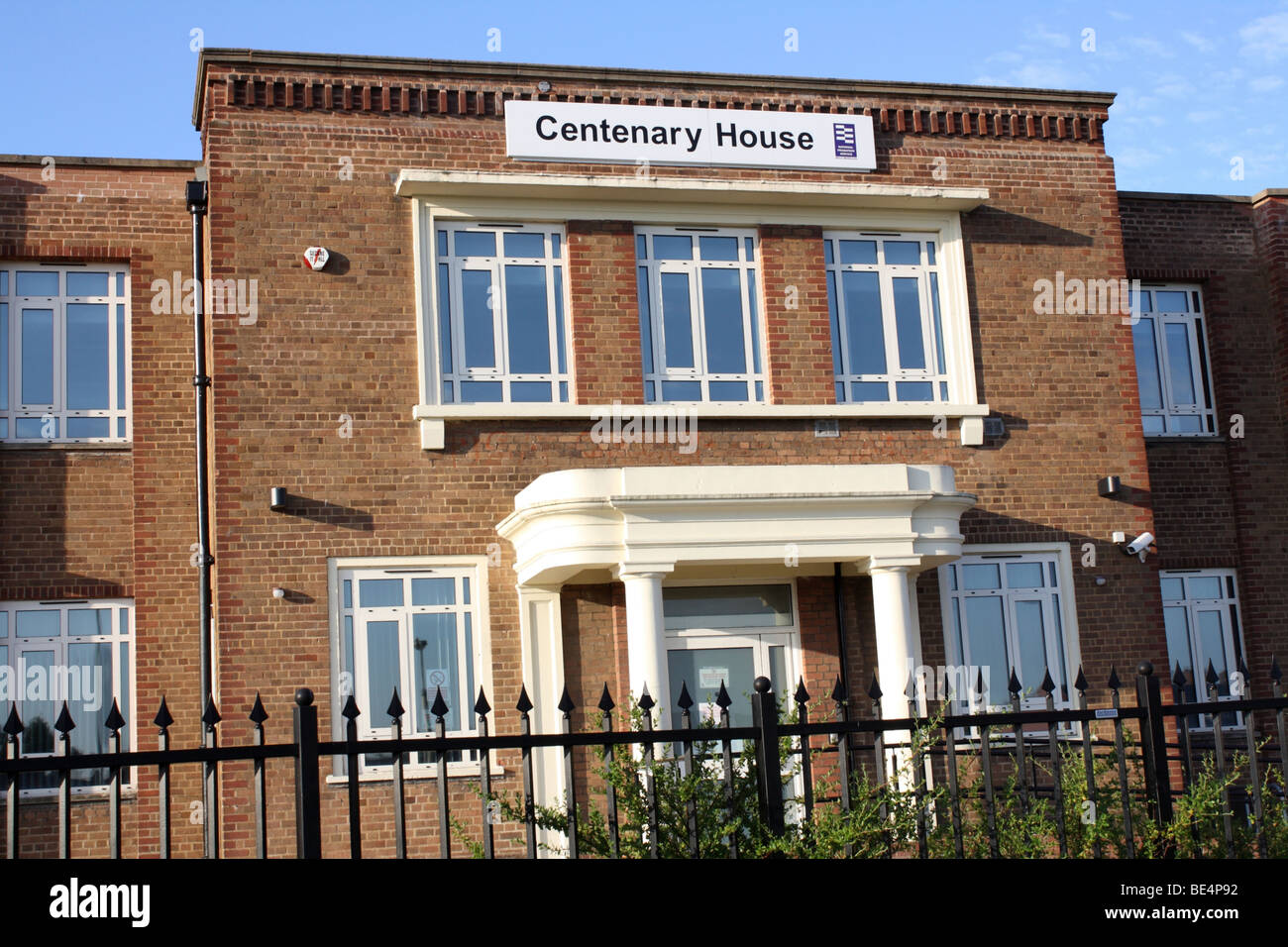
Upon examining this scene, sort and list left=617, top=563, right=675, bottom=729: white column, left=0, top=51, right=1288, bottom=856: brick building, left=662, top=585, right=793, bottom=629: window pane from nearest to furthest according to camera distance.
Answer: left=617, top=563, right=675, bottom=729: white column < left=0, top=51, right=1288, bottom=856: brick building < left=662, top=585, right=793, bottom=629: window pane

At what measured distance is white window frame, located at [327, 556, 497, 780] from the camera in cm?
1334

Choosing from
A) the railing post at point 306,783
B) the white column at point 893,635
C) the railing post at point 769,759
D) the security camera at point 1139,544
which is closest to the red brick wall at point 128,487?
the white column at point 893,635

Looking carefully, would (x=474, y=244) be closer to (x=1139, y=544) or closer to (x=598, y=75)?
(x=598, y=75)

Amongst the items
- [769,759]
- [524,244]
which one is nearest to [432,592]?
[524,244]

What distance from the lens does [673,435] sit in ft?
47.5

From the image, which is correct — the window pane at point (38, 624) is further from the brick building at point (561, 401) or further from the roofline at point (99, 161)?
the roofline at point (99, 161)

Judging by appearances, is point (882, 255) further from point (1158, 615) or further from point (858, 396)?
point (1158, 615)

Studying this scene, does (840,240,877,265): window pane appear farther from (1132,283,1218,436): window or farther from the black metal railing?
the black metal railing

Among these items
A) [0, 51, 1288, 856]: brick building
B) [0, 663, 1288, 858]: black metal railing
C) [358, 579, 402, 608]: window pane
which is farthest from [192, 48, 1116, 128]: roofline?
[0, 663, 1288, 858]: black metal railing

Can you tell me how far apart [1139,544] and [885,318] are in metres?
3.63

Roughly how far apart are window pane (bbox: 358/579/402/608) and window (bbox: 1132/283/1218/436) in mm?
9326

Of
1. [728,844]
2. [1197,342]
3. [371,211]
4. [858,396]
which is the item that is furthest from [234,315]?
[1197,342]

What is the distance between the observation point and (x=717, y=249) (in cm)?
1509

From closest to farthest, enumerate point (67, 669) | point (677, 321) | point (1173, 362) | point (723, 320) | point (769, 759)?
point (769, 759), point (67, 669), point (677, 321), point (723, 320), point (1173, 362)
